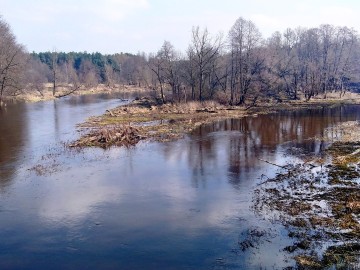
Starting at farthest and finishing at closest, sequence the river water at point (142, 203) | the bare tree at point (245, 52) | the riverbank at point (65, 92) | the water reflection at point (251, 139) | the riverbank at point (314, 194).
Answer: the riverbank at point (65, 92), the bare tree at point (245, 52), the water reflection at point (251, 139), the river water at point (142, 203), the riverbank at point (314, 194)

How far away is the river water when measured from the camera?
14023 millimetres

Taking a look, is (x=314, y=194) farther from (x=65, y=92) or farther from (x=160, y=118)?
(x=65, y=92)

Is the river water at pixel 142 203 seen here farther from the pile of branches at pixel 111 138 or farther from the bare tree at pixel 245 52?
the bare tree at pixel 245 52

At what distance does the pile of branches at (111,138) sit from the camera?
32844mm

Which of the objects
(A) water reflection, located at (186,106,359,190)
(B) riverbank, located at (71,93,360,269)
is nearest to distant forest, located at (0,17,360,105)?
(A) water reflection, located at (186,106,359,190)

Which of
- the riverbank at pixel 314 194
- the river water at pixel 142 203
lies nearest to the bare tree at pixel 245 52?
the riverbank at pixel 314 194

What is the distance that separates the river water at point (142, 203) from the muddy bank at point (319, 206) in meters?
0.69

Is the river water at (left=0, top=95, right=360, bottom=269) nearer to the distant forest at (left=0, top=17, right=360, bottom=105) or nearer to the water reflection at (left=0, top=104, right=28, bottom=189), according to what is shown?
the water reflection at (left=0, top=104, right=28, bottom=189)

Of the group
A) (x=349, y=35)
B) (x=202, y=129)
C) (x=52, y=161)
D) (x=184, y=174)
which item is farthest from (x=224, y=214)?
(x=349, y=35)

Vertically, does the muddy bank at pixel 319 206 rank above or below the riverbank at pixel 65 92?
below

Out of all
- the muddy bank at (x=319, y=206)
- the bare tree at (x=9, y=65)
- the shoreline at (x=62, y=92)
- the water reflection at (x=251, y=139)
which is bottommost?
the muddy bank at (x=319, y=206)

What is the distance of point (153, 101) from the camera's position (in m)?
64.1

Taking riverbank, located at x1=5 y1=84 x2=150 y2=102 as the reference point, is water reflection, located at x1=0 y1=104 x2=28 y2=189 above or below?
below

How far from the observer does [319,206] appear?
17.8 meters
